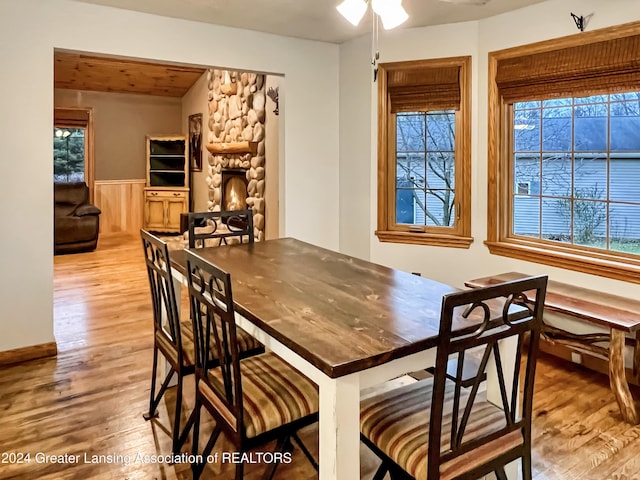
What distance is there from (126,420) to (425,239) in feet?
8.79

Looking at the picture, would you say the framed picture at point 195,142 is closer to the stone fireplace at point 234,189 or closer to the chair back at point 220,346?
the stone fireplace at point 234,189

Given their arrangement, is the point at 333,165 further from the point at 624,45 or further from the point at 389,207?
the point at 624,45

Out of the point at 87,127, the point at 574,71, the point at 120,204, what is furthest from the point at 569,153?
the point at 87,127

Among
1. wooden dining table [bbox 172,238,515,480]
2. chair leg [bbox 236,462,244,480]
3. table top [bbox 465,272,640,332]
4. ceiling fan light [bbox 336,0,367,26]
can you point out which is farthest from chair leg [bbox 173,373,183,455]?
table top [bbox 465,272,640,332]

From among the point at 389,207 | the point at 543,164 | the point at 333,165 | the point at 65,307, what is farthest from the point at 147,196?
the point at 543,164

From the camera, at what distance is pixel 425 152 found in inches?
169

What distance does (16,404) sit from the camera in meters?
2.76

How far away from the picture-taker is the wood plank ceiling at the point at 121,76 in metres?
7.18

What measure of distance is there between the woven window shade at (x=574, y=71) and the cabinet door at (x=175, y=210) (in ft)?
19.7

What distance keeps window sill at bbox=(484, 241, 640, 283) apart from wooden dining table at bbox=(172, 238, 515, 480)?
5.39 ft

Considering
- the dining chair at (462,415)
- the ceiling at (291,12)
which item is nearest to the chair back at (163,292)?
the dining chair at (462,415)

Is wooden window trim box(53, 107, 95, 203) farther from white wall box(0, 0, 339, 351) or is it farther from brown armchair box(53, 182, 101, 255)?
white wall box(0, 0, 339, 351)

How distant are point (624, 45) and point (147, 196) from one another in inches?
289

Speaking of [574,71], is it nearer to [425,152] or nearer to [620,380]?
[425,152]
